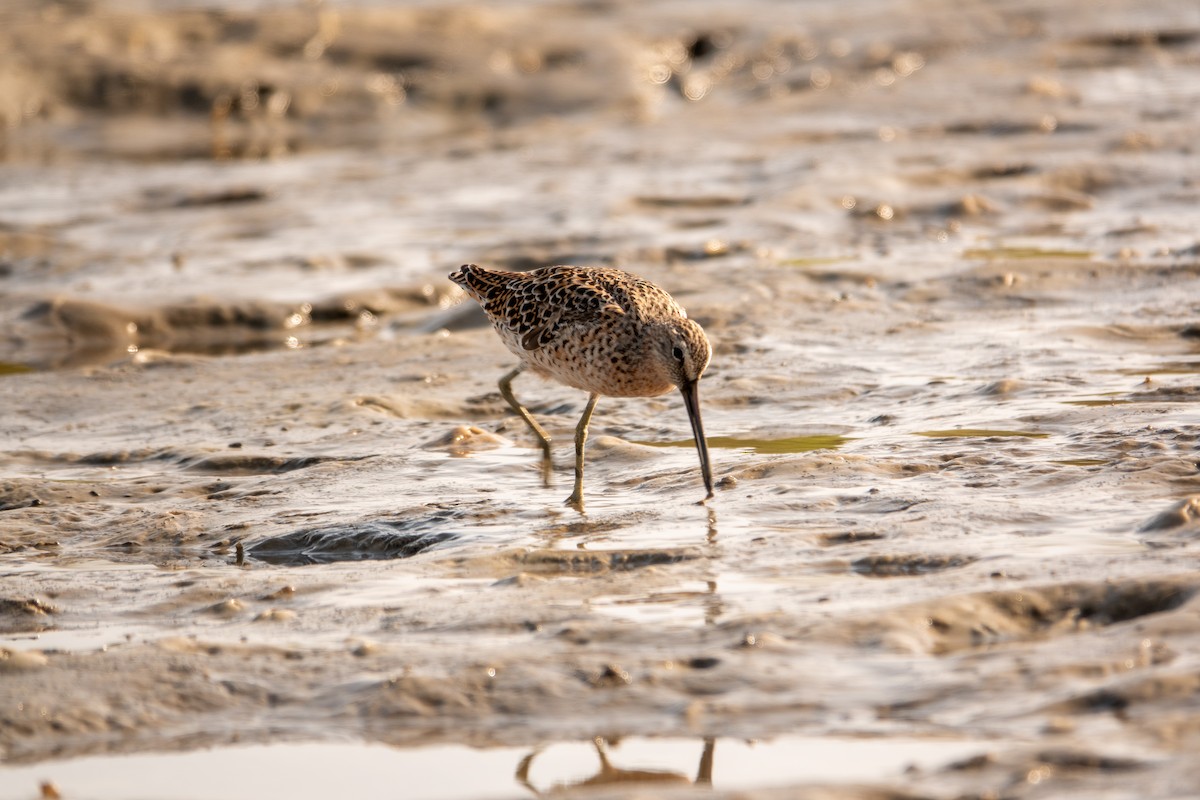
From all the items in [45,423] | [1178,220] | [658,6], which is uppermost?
[658,6]

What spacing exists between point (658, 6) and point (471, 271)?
44.6 ft

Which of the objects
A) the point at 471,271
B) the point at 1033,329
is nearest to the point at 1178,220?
the point at 1033,329

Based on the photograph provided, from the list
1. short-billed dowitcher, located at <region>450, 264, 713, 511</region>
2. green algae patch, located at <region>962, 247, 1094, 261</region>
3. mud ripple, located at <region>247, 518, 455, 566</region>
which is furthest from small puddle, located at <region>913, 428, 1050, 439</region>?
green algae patch, located at <region>962, 247, 1094, 261</region>

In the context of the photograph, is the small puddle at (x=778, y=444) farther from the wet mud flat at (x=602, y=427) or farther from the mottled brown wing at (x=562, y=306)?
the mottled brown wing at (x=562, y=306)

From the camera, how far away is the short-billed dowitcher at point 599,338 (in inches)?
301

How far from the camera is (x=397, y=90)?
19516 millimetres

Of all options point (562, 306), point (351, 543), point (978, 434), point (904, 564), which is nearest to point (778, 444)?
point (978, 434)

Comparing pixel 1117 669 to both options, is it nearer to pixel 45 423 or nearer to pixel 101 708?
pixel 101 708

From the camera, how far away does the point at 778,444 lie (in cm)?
840

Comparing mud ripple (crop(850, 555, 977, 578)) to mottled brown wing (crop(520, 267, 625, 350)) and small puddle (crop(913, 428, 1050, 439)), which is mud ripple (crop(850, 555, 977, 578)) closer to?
small puddle (crop(913, 428, 1050, 439))

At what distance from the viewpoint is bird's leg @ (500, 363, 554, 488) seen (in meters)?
8.47

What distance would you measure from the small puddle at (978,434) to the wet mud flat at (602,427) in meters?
0.06

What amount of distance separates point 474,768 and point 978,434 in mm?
3874

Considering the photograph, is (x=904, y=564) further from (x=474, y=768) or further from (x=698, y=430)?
(x=474, y=768)
